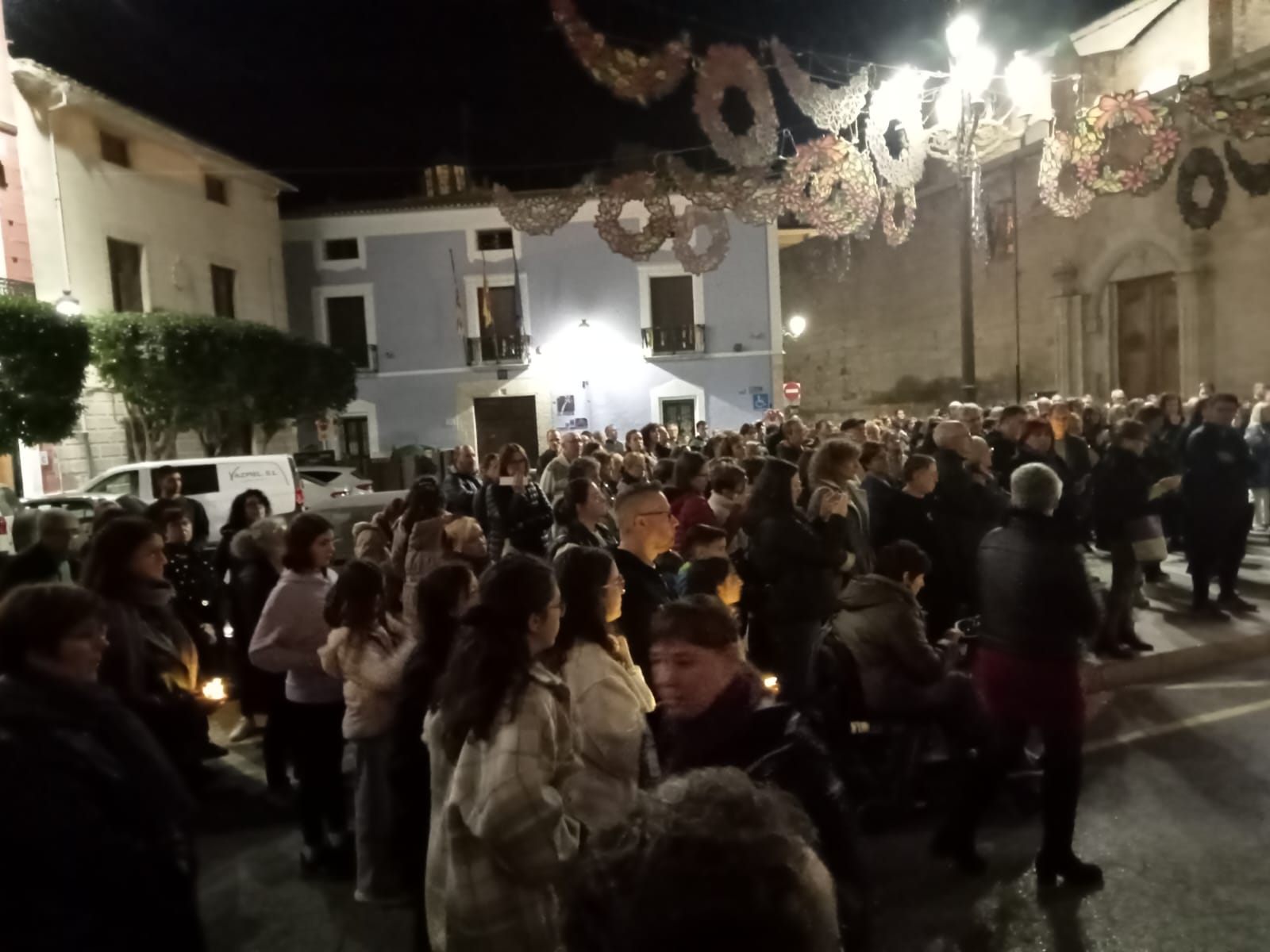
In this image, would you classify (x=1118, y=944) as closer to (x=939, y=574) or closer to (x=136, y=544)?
(x=939, y=574)

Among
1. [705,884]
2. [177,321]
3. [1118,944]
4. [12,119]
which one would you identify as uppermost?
[12,119]

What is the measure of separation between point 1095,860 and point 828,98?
285 inches

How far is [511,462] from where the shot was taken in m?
7.57

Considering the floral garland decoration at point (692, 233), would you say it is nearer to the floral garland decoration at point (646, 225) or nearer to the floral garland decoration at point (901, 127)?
the floral garland decoration at point (646, 225)

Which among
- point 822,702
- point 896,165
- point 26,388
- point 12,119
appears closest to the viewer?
point 822,702

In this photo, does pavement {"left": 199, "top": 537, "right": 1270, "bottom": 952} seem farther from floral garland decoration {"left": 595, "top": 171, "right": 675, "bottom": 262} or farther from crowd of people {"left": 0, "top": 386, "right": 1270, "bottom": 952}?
floral garland decoration {"left": 595, "top": 171, "right": 675, "bottom": 262}

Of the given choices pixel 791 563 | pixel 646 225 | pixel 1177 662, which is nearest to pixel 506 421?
pixel 646 225

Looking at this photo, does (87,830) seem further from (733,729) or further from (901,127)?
(901,127)

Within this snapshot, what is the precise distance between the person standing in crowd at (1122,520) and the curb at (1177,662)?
0.51 ft

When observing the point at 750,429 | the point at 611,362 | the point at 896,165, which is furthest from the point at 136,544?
the point at 611,362

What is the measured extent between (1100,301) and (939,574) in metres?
20.8

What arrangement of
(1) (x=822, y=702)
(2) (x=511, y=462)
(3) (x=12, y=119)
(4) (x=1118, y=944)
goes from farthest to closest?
(3) (x=12, y=119)
(2) (x=511, y=462)
(1) (x=822, y=702)
(4) (x=1118, y=944)

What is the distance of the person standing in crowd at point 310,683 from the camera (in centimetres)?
436

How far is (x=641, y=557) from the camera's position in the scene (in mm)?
4223
